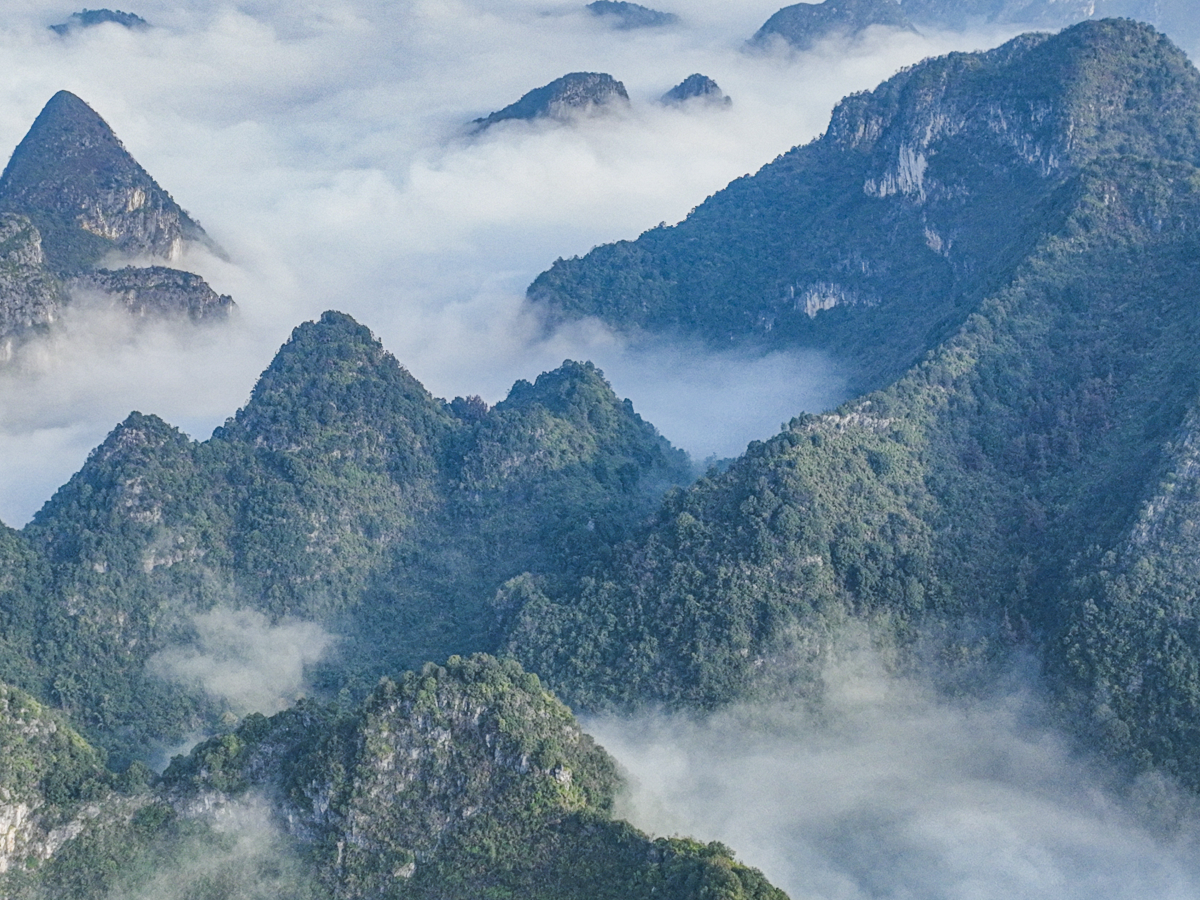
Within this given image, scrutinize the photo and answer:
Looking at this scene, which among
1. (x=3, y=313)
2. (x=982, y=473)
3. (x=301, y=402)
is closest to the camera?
(x=982, y=473)

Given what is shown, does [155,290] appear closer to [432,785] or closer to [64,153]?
[64,153]

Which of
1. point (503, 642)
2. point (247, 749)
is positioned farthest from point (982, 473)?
point (247, 749)

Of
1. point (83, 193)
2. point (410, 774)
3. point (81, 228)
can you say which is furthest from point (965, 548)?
point (83, 193)

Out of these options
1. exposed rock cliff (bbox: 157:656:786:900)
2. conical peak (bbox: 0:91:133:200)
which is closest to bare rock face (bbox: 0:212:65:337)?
conical peak (bbox: 0:91:133:200)

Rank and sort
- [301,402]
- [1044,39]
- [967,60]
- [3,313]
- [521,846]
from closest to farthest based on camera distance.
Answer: [521,846] → [301,402] → [3,313] → [967,60] → [1044,39]

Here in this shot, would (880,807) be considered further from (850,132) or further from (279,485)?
(850,132)

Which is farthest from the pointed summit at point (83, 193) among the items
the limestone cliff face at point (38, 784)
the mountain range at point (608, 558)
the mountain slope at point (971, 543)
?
the limestone cliff face at point (38, 784)

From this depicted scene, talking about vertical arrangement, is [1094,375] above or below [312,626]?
above

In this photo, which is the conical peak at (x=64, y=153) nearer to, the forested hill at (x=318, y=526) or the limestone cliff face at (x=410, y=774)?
the forested hill at (x=318, y=526)
